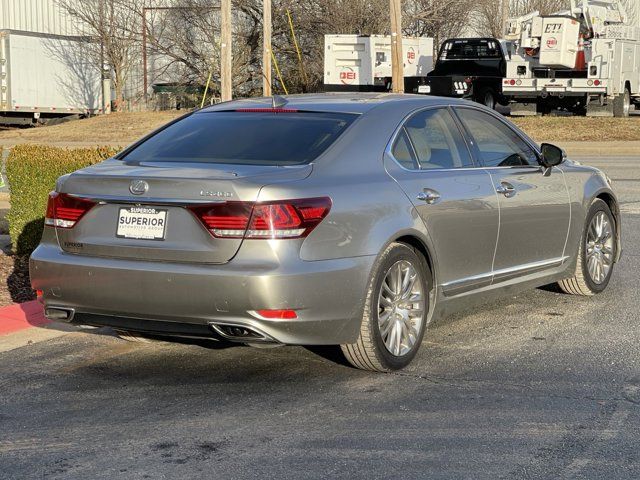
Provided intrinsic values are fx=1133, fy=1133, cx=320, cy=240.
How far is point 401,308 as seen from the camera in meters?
6.44

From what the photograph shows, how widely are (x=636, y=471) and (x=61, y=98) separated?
41.1 metres

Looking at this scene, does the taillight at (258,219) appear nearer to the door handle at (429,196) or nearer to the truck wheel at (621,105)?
the door handle at (429,196)

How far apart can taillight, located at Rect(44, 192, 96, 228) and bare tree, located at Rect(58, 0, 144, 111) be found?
3741cm

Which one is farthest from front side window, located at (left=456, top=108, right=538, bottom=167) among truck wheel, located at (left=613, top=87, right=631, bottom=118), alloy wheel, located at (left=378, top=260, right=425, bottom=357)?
truck wheel, located at (left=613, top=87, right=631, bottom=118)

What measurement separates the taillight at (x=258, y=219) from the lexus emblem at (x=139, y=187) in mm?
305

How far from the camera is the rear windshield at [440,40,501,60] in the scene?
35594 mm

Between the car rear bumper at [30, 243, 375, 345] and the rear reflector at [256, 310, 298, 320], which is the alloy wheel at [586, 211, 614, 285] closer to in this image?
the car rear bumper at [30, 243, 375, 345]

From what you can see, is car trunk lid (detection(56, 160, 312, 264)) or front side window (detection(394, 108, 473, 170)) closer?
car trunk lid (detection(56, 160, 312, 264))

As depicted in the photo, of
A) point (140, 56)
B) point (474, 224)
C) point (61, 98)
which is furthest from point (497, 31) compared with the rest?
point (474, 224)

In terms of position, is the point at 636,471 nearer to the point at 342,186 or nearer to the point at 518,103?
the point at 342,186

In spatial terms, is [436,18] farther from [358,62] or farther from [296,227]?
[296,227]

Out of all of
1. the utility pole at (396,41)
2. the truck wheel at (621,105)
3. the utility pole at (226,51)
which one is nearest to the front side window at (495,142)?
the utility pole at (226,51)

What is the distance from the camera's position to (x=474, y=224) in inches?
277

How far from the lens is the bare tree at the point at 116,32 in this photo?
43.2 meters
